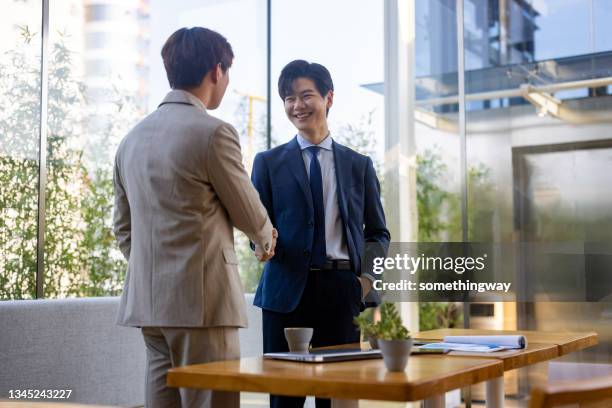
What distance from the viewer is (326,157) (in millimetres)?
3414

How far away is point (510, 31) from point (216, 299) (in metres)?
3.64

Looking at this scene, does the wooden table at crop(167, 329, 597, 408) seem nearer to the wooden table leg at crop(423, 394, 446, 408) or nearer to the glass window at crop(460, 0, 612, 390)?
the wooden table leg at crop(423, 394, 446, 408)

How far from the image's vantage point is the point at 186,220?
2225mm

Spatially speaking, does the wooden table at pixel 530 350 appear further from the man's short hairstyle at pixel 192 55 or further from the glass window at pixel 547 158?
the glass window at pixel 547 158

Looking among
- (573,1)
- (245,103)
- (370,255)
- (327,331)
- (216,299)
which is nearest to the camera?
(216,299)

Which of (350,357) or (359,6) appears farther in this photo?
(359,6)

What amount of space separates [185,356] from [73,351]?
1.51 m

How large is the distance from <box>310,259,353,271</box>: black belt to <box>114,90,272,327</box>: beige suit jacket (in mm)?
816

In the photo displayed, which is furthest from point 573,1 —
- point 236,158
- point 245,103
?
point 236,158

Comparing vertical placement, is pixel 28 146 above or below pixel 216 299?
above

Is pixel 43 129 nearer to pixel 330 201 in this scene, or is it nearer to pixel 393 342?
pixel 330 201

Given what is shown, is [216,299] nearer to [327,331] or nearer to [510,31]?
[327,331]

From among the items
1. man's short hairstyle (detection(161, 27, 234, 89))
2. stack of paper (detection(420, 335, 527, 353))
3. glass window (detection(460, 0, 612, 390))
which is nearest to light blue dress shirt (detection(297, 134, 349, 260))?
stack of paper (detection(420, 335, 527, 353))

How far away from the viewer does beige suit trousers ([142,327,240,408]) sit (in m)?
2.19
